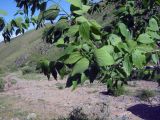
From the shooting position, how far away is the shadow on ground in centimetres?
1366

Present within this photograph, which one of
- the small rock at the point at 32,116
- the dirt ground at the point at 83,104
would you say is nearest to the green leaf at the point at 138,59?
the dirt ground at the point at 83,104

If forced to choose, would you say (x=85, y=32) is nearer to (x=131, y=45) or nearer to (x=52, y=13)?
(x=131, y=45)

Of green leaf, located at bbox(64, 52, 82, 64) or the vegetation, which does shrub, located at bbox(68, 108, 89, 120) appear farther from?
green leaf, located at bbox(64, 52, 82, 64)

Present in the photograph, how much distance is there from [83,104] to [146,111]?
2.92 metres

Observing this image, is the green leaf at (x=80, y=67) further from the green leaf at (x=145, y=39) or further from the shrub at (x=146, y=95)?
the shrub at (x=146, y=95)

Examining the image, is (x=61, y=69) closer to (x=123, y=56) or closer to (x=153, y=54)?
(x=123, y=56)

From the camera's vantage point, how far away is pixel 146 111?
14344mm

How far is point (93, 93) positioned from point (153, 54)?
55.3 feet

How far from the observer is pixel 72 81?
61.4 inches

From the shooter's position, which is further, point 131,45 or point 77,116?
point 77,116

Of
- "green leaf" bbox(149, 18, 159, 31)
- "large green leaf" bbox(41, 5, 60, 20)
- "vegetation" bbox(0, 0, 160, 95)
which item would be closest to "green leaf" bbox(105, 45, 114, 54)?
"vegetation" bbox(0, 0, 160, 95)

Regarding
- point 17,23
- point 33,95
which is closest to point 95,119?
point 33,95

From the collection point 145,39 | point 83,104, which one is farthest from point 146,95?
point 145,39

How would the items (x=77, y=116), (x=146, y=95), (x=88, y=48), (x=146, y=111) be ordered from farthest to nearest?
(x=146, y=95) → (x=146, y=111) → (x=77, y=116) → (x=88, y=48)
